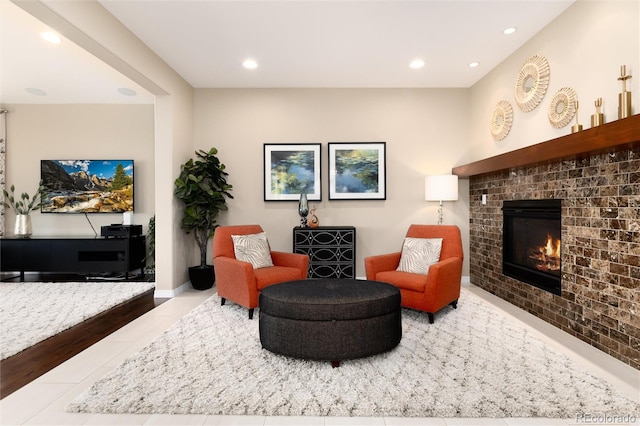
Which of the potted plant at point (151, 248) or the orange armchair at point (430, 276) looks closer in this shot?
the orange armchair at point (430, 276)

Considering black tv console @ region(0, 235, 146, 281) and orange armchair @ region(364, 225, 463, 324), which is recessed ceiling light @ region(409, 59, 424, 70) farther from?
black tv console @ region(0, 235, 146, 281)

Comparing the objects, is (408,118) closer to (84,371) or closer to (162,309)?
(162,309)

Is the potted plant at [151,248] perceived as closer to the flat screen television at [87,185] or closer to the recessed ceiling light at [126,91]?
the flat screen television at [87,185]

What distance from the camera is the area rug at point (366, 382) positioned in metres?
1.78

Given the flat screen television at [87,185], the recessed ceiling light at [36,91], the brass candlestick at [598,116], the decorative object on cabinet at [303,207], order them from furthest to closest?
the flat screen television at [87,185], the recessed ceiling light at [36,91], the decorative object on cabinet at [303,207], the brass candlestick at [598,116]

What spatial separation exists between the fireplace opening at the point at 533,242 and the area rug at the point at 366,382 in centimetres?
80

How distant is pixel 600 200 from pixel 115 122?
256 inches

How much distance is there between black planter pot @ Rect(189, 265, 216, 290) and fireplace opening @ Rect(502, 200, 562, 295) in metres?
3.74

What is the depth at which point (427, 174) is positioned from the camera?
189 inches

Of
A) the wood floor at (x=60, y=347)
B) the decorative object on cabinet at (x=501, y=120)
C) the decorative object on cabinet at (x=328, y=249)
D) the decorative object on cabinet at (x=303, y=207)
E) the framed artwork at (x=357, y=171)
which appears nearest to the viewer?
the wood floor at (x=60, y=347)

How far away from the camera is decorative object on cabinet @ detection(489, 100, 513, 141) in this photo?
12.7 feet

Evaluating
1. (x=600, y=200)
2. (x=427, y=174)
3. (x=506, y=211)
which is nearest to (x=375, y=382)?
(x=600, y=200)

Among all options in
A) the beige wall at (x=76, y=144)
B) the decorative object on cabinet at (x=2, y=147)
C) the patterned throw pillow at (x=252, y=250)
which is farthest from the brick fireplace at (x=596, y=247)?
the decorative object on cabinet at (x=2, y=147)

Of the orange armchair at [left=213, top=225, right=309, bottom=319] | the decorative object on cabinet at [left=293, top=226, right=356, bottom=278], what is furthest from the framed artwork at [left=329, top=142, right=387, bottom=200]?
the orange armchair at [left=213, top=225, right=309, bottom=319]
